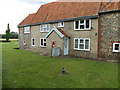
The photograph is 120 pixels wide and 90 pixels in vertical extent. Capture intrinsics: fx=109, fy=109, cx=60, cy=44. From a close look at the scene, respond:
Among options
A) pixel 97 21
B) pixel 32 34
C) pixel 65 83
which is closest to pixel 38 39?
pixel 32 34

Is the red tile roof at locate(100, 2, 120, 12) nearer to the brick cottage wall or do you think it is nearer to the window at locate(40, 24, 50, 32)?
the brick cottage wall

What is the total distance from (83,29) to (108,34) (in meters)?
3.45

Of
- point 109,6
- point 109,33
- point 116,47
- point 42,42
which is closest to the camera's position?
point 116,47

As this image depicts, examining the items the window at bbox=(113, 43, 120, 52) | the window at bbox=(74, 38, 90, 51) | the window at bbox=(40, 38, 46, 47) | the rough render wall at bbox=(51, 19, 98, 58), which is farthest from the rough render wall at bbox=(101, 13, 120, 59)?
the window at bbox=(40, 38, 46, 47)

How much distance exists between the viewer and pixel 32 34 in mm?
23922

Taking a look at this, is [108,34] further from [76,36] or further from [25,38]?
[25,38]

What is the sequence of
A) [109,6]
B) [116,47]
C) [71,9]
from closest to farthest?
1. [116,47]
2. [109,6]
3. [71,9]

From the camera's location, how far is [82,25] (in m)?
15.8

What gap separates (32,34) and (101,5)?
15076 mm

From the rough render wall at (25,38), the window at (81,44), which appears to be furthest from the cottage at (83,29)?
the rough render wall at (25,38)

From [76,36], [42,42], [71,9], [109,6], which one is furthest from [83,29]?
[42,42]

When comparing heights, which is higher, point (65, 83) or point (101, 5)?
point (101, 5)

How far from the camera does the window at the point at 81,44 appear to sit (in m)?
15.3

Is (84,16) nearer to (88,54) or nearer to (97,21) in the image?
(97,21)
